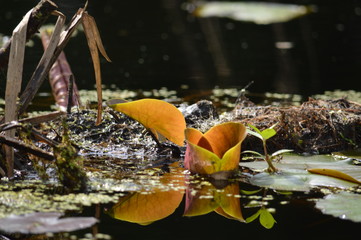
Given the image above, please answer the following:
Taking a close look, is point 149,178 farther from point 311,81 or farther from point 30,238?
point 311,81

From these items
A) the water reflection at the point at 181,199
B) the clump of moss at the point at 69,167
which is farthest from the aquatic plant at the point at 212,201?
the clump of moss at the point at 69,167

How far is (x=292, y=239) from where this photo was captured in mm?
1820

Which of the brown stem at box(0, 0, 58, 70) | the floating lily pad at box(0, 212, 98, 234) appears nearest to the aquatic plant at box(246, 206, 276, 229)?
the floating lily pad at box(0, 212, 98, 234)

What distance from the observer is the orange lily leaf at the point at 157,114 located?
2.47m

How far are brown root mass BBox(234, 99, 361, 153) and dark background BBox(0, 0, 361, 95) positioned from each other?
159 centimetres

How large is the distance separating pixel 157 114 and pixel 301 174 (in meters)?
0.63

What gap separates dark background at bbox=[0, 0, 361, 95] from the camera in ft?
16.6

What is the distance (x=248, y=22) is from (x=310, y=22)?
887 mm

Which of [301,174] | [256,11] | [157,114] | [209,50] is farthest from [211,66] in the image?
[301,174]

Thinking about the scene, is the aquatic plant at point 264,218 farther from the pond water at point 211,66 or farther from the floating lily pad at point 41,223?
the floating lily pad at point 41,223

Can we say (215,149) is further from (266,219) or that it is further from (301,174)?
(266,219)

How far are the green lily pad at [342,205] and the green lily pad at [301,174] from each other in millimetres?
142

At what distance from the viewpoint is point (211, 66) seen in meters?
5.85

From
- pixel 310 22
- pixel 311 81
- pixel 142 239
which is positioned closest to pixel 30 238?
pixel 142 239
